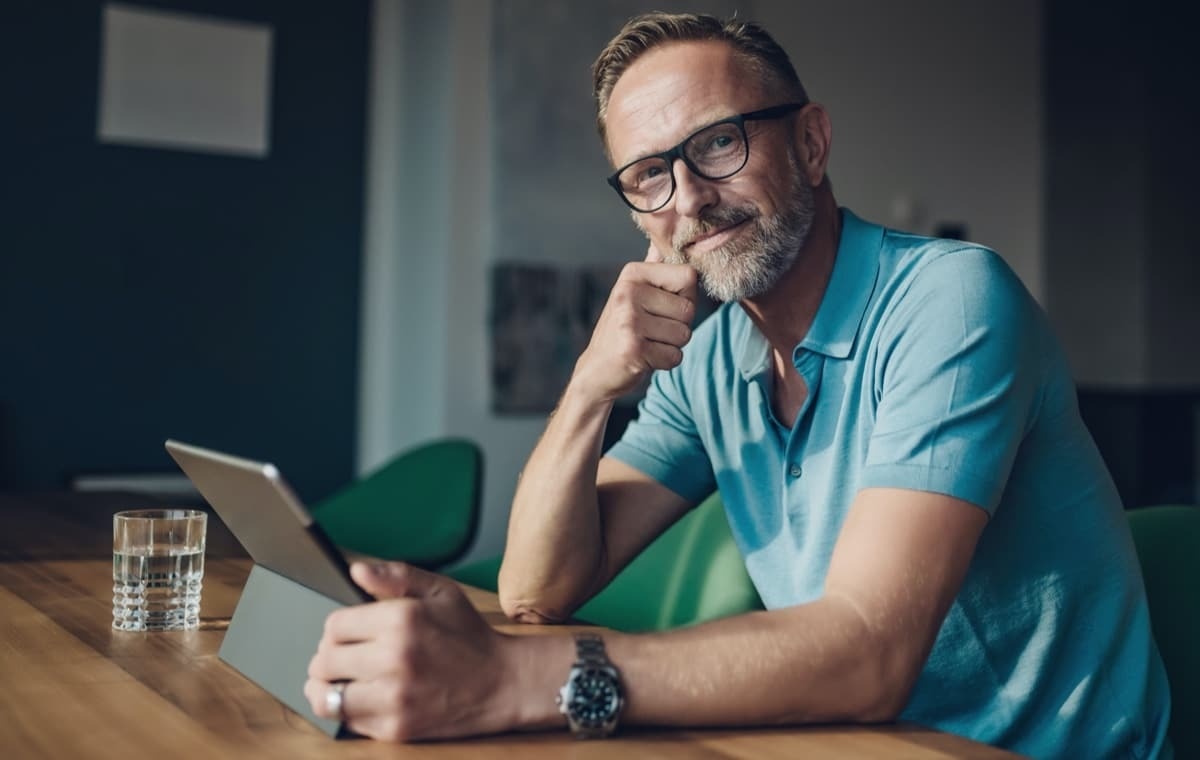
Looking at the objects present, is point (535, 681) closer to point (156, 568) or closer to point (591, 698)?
point (591, 698)

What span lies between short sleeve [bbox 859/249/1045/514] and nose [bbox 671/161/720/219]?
344 millimetres

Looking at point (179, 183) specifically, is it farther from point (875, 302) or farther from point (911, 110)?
point (875, 302)

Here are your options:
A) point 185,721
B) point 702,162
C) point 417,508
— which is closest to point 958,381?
point 702,162

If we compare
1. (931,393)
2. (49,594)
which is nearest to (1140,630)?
(931,393)

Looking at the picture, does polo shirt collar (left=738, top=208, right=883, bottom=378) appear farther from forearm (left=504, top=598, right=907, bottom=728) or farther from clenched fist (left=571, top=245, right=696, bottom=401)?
forearm (left=504, top=598, right=907, bottom=728)

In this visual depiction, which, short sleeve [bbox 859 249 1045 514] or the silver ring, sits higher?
short sleeve [bbox 859 249 1045 514]

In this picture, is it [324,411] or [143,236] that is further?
[324,411]

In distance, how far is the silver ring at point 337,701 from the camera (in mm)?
964

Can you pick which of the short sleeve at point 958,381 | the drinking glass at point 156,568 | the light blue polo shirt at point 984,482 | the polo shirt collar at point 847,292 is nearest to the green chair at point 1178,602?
the light blue polo shirt at point 984,482

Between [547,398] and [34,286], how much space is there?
6.70 feet

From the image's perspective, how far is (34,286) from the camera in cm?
470

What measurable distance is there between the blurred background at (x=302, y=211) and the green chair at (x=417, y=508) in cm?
174

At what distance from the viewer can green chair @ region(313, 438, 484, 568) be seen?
2992 mm

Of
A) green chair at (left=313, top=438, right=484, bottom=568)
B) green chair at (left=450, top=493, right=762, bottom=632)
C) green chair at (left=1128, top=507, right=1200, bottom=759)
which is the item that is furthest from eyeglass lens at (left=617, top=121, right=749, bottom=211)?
green chair at (left=313, top=438, right=484, bottom=568)
